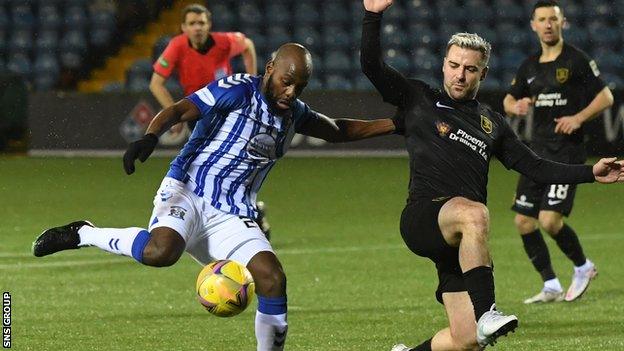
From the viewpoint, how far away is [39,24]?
24938 mm

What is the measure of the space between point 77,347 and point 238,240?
1220 mm

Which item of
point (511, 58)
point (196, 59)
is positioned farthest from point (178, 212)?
point (511, 58)

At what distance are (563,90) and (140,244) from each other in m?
4.05

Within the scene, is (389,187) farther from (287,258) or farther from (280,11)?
(280,11)

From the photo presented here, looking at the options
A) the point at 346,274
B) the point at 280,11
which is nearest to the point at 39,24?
the point at 280,11

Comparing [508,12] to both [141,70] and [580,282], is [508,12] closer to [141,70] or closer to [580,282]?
[141,70]

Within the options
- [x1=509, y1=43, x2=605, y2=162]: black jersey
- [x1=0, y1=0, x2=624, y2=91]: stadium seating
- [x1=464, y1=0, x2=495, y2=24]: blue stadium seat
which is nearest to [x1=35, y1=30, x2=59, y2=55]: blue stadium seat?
[x1=0, y1=0, x2=624, y2=91]: stadium seating

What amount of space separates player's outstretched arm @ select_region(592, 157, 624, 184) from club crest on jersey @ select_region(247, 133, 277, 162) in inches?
61.0

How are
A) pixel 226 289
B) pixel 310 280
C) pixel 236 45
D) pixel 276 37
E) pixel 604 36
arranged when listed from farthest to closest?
1. pixel 276 37
2. pixel 604 36
3. pixel 236 45
4. pixel 310 280
5. pixel 226 289

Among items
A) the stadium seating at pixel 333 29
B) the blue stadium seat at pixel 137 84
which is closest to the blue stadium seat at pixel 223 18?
the stadium seating at pixel 333 29

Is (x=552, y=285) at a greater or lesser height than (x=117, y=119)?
greater

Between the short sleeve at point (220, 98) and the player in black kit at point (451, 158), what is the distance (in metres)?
0.67

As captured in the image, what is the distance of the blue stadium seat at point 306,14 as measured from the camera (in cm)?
2467

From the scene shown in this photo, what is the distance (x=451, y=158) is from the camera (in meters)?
6.18
